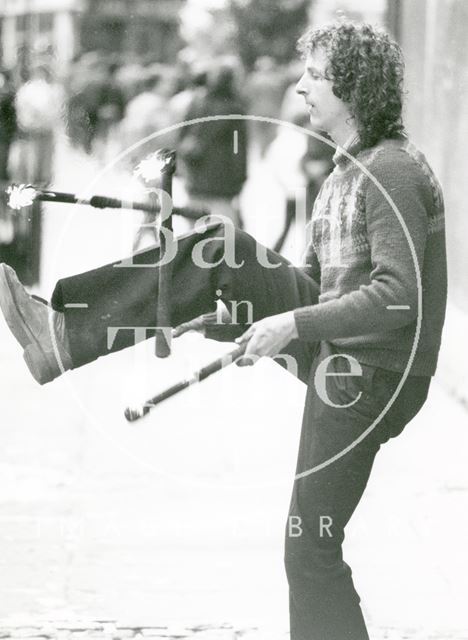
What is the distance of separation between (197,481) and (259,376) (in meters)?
2.82

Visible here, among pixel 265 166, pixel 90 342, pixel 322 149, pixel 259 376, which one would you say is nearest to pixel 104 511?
pixel 90 342

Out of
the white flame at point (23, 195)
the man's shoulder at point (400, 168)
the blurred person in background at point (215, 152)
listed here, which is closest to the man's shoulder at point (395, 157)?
the man's shoulder at point (400, 168)

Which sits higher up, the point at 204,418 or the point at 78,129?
the point at 78,129

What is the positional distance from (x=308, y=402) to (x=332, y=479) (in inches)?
8.2

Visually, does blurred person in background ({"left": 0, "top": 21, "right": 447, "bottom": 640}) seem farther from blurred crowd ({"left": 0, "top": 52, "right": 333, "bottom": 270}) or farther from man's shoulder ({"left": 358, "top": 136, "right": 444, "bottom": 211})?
blurred crowd ({"left": 0, "top": 52, "right": 333, "bottom": 270})

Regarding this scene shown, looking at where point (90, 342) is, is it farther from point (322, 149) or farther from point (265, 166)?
point (265, 166)

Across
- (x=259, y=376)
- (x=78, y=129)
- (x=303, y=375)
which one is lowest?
(x=259, y=376)

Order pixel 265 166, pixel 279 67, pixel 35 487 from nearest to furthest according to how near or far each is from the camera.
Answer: pixel 35 487 → pixel 265 166 → pixel 279 67

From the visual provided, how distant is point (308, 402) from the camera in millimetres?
3457

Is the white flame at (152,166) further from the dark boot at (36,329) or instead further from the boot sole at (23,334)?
the boot sole at (23,334)

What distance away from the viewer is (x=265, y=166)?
1062 cm

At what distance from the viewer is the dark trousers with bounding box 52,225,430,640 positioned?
3.37m

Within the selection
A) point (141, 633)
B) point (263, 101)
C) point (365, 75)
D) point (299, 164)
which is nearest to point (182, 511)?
point (141, 633)

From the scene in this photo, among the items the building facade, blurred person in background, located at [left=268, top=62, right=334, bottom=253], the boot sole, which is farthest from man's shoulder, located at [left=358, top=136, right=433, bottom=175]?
blurred person in background, located at [left=268, top=62, right=334, bottom=253]
